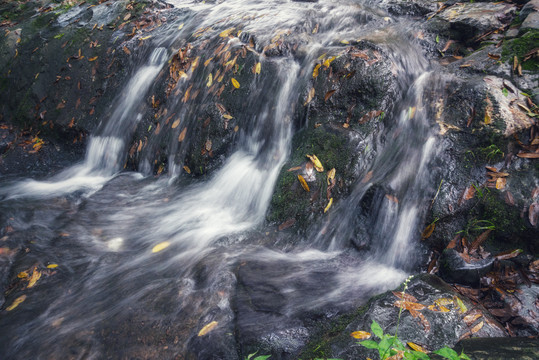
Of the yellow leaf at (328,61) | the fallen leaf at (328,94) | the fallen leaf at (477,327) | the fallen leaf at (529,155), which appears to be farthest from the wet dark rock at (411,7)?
the fallen leaf at (477,327)

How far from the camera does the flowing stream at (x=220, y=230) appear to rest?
306cm

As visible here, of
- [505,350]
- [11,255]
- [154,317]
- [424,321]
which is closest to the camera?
[505,350]

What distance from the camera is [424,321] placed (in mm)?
2656

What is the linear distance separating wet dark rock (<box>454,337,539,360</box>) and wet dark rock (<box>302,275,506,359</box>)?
0.22 meters

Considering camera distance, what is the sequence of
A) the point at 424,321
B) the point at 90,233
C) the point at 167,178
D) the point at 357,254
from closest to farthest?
the point at 424,321
the point at 357,254
the point at 90,233
the point at 167,178

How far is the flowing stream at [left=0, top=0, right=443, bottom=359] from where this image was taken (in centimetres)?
306

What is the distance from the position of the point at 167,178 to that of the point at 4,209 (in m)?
2.24

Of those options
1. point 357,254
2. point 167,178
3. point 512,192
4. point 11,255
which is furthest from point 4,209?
point 512,192

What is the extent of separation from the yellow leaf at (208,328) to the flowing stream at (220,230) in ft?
0.13

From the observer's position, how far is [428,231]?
142 inches

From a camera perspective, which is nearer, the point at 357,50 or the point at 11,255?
the point at 11,255

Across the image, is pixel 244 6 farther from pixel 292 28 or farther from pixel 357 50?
pixel 357 50

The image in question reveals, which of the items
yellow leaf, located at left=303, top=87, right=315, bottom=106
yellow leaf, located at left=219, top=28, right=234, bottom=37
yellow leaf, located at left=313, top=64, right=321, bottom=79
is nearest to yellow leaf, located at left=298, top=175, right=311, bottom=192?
yellow leaf, located at left=303, top=87, right=315, bottom=106

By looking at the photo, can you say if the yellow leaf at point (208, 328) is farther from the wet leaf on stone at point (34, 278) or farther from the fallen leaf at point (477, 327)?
the wet leaf on stone at point (34, 278)
